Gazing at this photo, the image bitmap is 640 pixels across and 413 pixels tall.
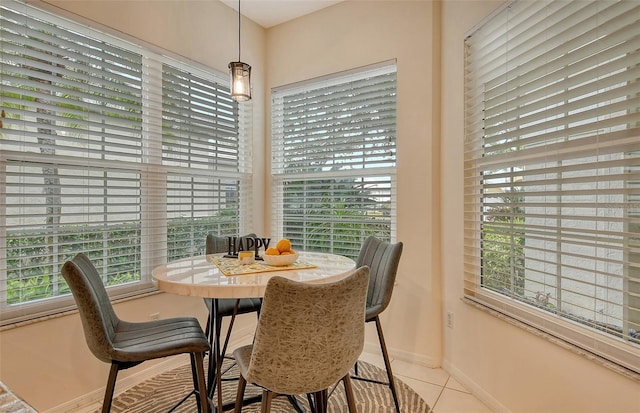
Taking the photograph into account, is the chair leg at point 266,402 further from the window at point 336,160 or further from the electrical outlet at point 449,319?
the window at point 336,160

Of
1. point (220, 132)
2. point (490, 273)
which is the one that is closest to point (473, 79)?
point (490, 273)

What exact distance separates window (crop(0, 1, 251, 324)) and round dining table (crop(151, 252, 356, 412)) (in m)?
0.64

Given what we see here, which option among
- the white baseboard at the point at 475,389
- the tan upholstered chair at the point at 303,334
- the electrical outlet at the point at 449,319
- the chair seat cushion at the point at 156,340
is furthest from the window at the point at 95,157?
the white baseboard at the point at 475,389

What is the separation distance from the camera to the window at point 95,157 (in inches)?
68.6

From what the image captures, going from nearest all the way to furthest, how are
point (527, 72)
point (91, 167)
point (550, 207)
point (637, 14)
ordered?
point (637, 14) → point (550, 207) → point (527, 72) → point (91, 167)

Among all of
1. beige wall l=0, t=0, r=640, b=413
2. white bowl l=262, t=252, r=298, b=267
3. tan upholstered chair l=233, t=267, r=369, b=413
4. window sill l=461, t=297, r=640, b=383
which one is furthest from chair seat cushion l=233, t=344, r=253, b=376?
window sill l=461, t=297, r=640, b=383

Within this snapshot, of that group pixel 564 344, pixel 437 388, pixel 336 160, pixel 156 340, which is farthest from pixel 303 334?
pixel 336 160

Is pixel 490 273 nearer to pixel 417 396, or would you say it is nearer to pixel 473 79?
pixel 417 396

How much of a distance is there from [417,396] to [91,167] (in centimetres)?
245

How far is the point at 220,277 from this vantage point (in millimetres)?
1526

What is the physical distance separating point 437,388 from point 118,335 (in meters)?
1.90

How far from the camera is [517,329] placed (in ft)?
5.82

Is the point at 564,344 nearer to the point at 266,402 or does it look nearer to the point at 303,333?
the point at 303,333

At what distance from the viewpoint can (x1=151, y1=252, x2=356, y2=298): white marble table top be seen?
4.47 feet
